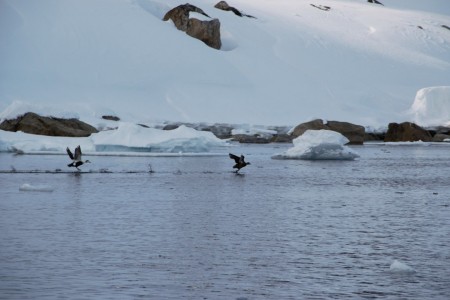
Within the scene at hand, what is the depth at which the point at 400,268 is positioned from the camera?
1120 centimetres

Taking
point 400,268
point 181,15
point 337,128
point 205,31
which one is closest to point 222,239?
point 400,268

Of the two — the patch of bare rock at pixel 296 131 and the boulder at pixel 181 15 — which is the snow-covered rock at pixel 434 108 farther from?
the boulder at pixel 181 15

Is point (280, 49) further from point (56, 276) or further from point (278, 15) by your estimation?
point (56, 276)

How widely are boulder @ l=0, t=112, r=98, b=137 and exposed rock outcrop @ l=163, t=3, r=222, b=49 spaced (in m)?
41.6

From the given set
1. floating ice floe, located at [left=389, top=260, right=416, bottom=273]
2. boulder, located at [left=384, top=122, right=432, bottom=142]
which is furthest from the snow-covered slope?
floating ice floe, located at [left=389, top=260, right=416, bottom=273]

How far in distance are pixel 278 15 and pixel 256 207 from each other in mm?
95268

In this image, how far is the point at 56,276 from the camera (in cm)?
1080

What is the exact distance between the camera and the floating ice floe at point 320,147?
125ft

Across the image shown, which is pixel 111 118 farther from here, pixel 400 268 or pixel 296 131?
pixel 400 268

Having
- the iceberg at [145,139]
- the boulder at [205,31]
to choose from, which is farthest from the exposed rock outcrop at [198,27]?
the iceberg at [145,139]

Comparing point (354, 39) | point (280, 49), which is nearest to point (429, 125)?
point (280, 49)

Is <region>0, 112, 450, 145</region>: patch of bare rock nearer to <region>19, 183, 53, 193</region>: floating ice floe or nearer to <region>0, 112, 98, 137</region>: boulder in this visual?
<region>0, 112, 98, 137</region>: boulder

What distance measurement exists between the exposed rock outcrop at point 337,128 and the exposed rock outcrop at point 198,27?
3002 centimetres

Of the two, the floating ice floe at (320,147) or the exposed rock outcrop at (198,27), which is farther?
the exposed rock outcrop at (198,27)
